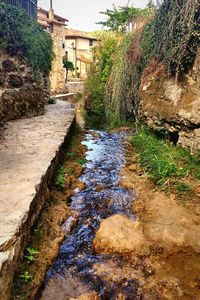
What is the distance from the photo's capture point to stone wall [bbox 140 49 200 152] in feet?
17.8

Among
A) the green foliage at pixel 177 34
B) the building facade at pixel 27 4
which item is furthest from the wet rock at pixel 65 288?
the building facade at pixel 27 4

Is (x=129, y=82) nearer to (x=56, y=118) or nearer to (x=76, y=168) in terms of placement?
(x=56, y=118)

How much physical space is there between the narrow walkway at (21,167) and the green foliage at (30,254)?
0.91ft

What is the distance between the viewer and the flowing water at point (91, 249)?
268 cm

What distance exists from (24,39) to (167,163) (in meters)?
6.61

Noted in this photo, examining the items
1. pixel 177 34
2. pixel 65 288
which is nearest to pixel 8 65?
pixel 177 34

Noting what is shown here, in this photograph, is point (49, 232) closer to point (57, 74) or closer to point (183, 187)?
point (183, 187)

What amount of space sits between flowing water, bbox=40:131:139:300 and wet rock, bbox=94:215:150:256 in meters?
0.10

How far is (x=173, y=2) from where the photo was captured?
5715 mm

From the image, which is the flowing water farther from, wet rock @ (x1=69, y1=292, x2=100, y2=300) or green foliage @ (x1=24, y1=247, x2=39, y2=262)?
green foliage @ (x1=24, y1=247, x2=39, y2=262)

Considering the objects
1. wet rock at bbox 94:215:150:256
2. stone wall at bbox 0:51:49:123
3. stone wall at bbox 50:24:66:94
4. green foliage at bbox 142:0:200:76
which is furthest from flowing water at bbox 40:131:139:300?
stone wall at bbox 50:24:66:94

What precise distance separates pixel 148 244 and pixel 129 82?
6.33 metres

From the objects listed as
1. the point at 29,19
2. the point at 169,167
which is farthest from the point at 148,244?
the point at 29,19

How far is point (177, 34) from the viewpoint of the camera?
5621 millimetres
